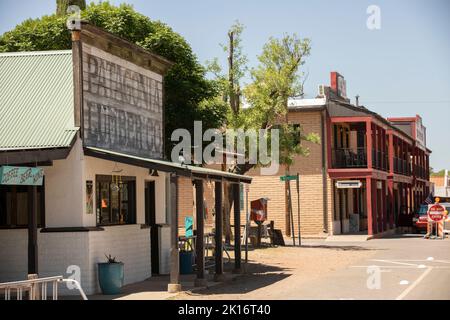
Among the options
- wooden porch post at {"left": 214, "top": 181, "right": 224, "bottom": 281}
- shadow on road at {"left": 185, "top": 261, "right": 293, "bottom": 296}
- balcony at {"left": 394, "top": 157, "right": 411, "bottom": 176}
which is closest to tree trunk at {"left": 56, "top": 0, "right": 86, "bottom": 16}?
shadow on road at {"left": 185, "top": 261, "right": 293, "bottom": 296}

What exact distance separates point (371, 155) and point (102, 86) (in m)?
23.2

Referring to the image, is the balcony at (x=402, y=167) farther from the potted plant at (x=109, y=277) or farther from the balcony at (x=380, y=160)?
the potted plant at (x=109, y=277)

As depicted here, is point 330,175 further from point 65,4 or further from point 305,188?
point 65,4

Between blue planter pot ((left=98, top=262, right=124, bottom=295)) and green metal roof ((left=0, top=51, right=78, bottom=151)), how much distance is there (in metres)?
2.72

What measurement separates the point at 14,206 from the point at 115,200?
8.18ft

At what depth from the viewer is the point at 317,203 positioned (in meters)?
41.6

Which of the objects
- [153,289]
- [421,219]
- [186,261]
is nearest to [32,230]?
[153,289]

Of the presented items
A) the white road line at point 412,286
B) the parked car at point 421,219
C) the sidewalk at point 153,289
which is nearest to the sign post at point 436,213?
the parked car at point 421,219

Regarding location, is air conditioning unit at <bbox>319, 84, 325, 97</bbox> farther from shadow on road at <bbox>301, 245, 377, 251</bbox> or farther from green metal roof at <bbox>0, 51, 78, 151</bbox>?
green metal roof at <bbox>0, 51, 78, 151</bbox>

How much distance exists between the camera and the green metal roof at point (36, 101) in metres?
17.6

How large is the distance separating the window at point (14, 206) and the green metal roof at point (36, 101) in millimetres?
1353

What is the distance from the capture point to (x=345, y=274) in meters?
21.4

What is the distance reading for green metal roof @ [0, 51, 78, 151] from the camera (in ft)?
57.6
